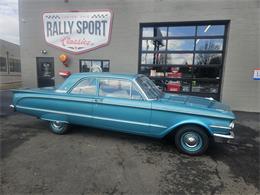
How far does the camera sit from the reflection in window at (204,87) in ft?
27.3

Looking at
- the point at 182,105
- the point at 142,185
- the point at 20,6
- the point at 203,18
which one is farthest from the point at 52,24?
the point at 142,185

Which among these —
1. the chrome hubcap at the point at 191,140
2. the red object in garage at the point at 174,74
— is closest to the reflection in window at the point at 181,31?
the red object in garage at the point at 174,74

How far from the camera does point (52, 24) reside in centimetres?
922

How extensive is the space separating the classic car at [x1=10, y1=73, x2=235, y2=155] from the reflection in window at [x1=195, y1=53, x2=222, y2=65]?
453 centimetres

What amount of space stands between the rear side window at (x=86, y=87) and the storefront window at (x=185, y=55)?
4810 mm

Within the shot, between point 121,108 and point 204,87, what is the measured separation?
5.72m

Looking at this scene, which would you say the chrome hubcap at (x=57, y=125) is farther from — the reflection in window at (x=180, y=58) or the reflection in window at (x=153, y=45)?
the reflection in window at (x=180, y=58)

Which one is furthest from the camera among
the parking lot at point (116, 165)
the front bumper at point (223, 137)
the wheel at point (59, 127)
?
the wheel at point (59, 127)

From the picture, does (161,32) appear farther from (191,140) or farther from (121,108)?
(191,140)

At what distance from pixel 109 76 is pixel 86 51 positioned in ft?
17.7

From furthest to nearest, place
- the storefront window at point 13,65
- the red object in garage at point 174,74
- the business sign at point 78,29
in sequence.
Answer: the storefront window at point 13,65 → the business sign at point 78,29 → the red object in garage at point 174,74

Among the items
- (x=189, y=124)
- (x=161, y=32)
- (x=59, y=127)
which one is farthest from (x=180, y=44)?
(x=59, y=127)

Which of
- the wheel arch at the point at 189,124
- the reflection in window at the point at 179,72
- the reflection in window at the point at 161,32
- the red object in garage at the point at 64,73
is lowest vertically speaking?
the wheel arch at the point at 189,124

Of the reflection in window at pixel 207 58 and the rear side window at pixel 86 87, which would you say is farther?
the reflection in window at pixel 207 58
